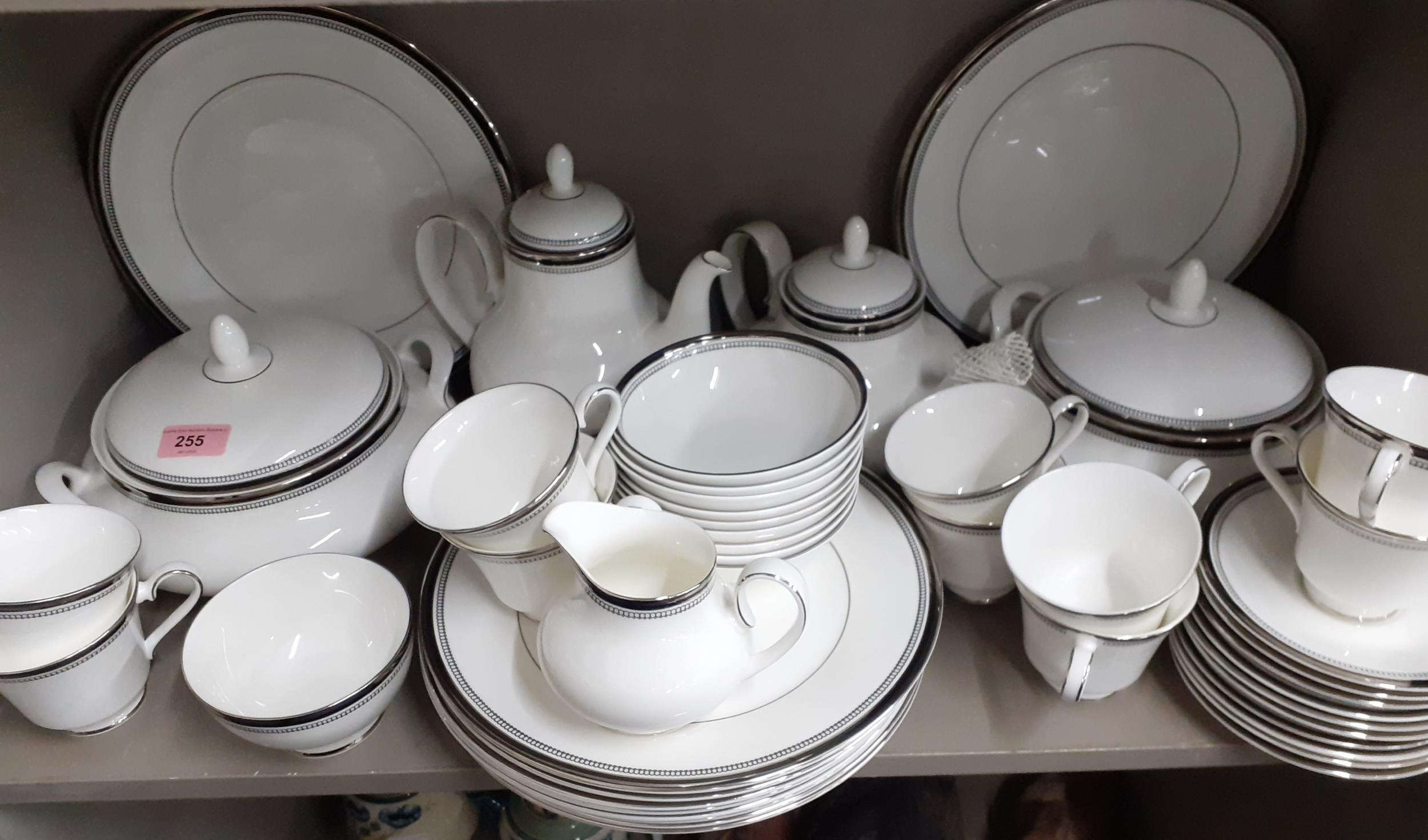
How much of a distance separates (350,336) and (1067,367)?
1.95ft

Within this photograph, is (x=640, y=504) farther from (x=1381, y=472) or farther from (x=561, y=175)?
(x=1381, y=472)

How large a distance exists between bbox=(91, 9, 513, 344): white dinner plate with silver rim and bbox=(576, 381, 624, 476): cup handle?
253 mm

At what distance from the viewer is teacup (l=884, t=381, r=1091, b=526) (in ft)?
2.47

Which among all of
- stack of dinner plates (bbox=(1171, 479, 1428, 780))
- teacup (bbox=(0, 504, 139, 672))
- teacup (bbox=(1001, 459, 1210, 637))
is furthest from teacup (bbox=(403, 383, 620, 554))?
stack of dinner plates (bbox=(1171, 479, 1428, 780))

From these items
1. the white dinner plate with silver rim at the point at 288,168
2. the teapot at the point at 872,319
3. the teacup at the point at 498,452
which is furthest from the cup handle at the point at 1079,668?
the white dinner plate with silver rim at the point at 288,168

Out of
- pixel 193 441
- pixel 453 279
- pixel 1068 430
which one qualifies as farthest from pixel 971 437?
pixel 193 441

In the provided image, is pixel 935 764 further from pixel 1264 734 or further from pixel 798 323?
pixel 798 323

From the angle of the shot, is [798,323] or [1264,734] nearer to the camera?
[1264,734]

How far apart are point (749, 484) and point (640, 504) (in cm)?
7

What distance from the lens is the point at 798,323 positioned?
2.58ft

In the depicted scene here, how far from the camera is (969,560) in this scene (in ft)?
2.35

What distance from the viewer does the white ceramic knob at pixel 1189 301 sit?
2.41ft

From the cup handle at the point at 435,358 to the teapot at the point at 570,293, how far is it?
26 millimetres

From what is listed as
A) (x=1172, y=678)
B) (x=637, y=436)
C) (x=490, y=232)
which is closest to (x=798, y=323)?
(x=637, y=436)
